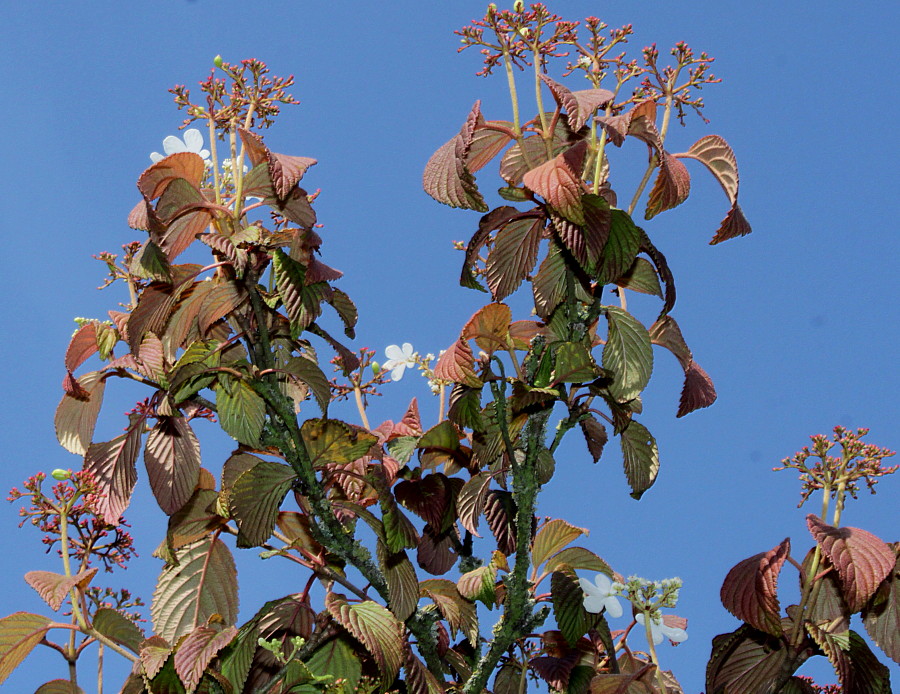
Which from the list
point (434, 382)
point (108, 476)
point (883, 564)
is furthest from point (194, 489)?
point (883, 564)

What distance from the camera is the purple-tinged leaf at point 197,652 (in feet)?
7.13

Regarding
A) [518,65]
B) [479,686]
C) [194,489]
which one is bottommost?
[479,686]

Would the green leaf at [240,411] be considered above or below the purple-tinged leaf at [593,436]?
below

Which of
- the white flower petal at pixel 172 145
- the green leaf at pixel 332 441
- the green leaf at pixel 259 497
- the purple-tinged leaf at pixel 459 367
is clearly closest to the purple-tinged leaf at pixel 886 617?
the purple-tinged leaf at pixel 459 367

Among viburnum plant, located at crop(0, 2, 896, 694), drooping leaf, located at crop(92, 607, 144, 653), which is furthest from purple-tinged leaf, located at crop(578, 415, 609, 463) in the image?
drooping leaf, located at crop(92, 607, 144, 653)

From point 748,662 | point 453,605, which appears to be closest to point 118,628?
point 453,605

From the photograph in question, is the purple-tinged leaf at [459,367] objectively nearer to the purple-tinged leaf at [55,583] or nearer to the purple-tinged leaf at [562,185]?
the purple-tinged leaf at [562,185]

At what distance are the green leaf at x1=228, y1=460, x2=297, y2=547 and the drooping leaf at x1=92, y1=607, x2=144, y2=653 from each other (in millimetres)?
441

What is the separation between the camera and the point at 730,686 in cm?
230

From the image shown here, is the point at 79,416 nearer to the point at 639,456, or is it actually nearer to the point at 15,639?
the point at 15,639

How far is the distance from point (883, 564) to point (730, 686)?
501 mm

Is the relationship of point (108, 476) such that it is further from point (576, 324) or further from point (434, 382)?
point (576, 324)

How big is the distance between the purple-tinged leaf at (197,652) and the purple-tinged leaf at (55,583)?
1.03 ft

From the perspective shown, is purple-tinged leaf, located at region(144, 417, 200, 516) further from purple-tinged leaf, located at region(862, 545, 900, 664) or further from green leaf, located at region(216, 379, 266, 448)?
purple-tinged leaf, located at region(862, 545, 900, 664)
